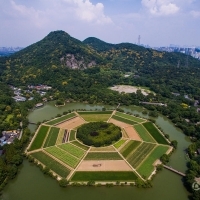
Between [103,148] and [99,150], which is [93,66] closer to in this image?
[103,148]

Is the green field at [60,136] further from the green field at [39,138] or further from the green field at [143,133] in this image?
the green field at [143,133]

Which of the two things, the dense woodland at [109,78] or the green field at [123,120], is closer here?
the green field at [123,120]

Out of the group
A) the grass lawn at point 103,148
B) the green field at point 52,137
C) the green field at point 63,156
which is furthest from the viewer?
the green field at point 52,137

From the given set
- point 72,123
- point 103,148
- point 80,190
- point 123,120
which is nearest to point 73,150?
point 103,148

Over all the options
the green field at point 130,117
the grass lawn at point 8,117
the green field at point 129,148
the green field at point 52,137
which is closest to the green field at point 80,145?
the green field at point 52,137

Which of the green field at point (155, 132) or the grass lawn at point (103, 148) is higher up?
the green field at point (155, 132)

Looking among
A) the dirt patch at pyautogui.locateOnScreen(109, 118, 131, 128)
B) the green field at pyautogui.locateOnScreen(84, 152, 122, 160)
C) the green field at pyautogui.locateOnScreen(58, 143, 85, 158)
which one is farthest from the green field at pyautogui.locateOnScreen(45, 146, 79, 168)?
the dirt patch at pyautogui.locateOnScreen(109, 118, 131, 128)

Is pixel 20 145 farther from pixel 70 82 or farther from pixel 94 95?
pixel 70 82
